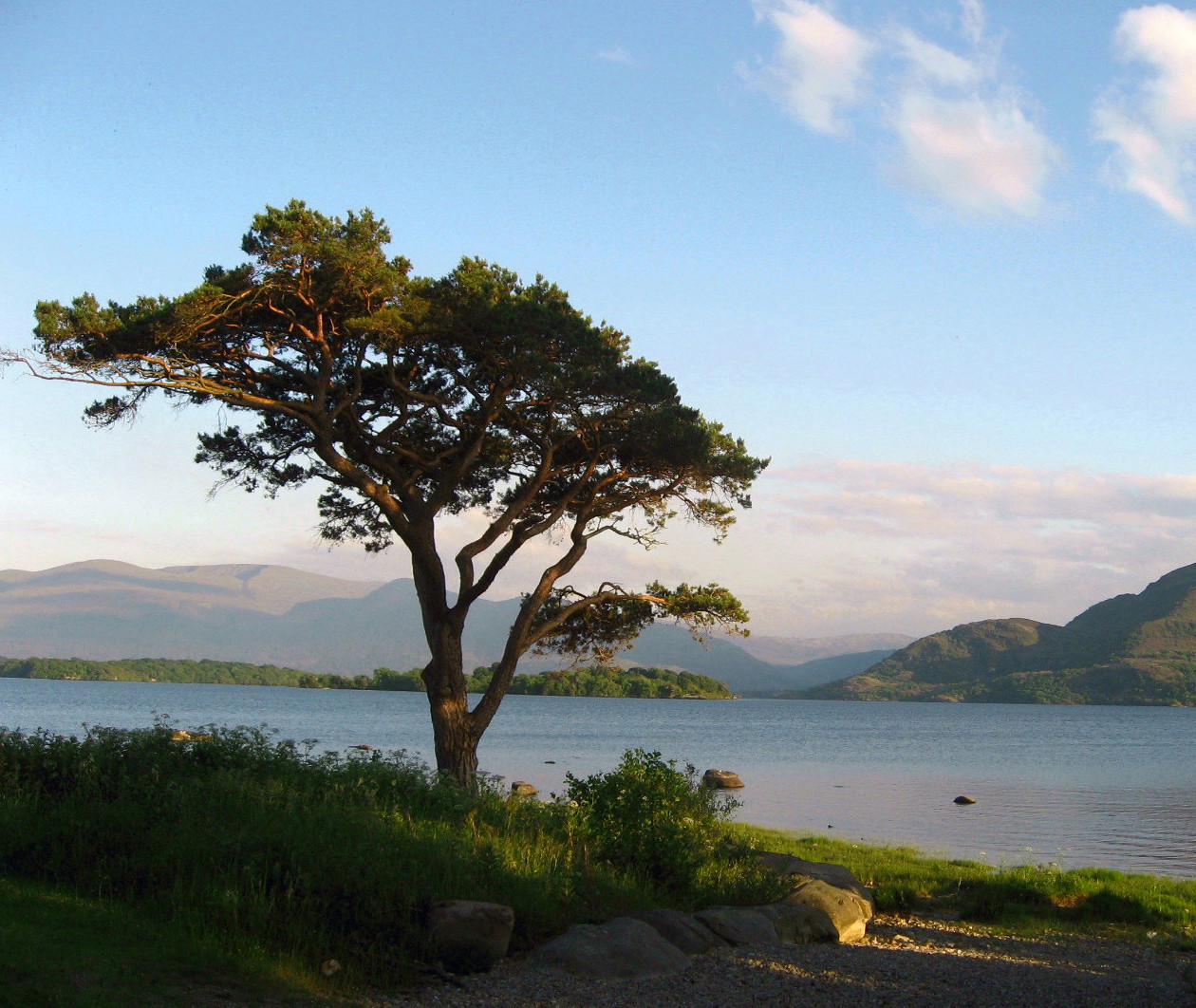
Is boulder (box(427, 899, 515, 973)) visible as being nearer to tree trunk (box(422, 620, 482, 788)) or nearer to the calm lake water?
the calm lake water

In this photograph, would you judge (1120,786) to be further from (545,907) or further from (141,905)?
(141,905)

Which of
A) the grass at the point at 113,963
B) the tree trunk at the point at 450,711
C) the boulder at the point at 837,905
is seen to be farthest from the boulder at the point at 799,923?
the tree trunk at the point at 450,711

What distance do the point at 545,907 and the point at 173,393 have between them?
10858 millimetres

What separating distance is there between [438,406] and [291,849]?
1014cm

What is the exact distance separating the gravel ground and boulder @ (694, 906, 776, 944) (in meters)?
0.19

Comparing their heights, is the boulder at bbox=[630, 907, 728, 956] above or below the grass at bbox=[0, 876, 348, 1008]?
below

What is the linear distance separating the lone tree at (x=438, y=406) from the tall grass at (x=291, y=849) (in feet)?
15.5

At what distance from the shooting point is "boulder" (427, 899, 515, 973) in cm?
843

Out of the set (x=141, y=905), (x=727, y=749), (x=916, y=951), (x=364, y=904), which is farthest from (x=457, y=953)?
(x=727, y=749)

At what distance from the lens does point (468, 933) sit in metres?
8.53

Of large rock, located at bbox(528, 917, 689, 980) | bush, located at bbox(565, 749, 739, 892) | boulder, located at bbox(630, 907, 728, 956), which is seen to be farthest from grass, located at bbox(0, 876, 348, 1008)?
bush, located at bbox(565, 749, 739, 892)

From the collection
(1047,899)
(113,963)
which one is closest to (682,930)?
(113,963)

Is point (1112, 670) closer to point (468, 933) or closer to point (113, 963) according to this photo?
point (468, 933)

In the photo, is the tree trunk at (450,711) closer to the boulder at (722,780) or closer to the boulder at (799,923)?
the boulder at (799,923)
